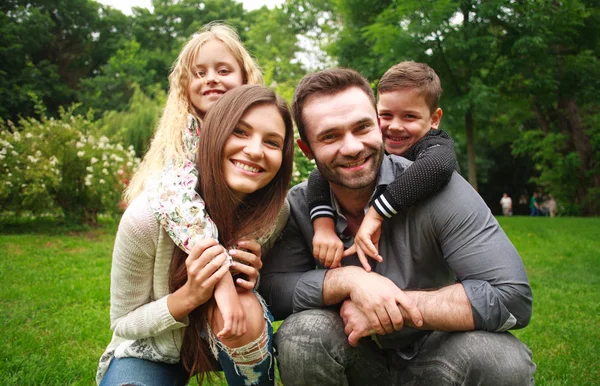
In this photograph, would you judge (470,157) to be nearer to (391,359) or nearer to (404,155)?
(404,155)

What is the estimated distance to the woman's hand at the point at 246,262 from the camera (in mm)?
2018

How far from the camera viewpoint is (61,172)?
9484mm

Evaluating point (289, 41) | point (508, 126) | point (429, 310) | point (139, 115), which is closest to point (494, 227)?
point (429, 310)

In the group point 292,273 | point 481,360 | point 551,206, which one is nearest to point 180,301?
point 292,273

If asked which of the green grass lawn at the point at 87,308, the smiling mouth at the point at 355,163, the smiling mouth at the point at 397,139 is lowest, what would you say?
the green grass lawn at the point at 87,308

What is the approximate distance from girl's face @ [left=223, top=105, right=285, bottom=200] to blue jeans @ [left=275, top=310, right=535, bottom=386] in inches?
25.3

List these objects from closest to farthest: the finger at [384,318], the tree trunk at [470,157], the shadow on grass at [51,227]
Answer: the finger at [384,318], the shadow on grass at [51,227], the tree trunk at [470,157]

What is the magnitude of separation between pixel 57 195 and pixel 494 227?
9.64 meters

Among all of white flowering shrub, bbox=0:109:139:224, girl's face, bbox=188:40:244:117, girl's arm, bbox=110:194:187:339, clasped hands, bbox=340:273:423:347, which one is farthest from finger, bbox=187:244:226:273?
white flowering shrub, bbox=0:109:139:224

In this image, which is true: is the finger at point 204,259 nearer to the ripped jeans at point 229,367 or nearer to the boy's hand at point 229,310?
the boy's hand at point 229,310

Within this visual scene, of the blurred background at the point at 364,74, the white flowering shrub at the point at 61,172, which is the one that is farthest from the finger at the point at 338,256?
the white flowering shrub at the point at 61,172

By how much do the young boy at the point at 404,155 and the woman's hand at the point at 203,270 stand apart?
20.5 inches

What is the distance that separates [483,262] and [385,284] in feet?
1.33

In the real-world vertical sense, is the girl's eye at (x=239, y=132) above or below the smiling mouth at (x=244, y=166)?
above
